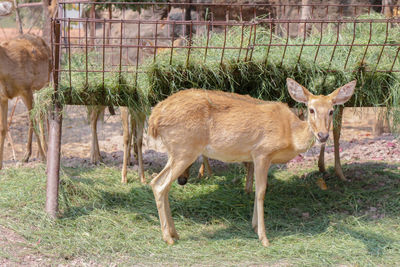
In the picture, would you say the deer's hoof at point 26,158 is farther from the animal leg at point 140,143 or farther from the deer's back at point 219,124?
the deer's back at point 219,124

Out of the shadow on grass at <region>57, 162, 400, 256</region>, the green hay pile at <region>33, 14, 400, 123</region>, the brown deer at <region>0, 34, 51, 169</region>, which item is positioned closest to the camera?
the green hay pile at <region>33, 14, 400, 123</region>

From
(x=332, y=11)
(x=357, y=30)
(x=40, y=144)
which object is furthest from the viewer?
(x=332, y=11)

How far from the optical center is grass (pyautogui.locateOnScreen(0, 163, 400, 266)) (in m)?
5.72

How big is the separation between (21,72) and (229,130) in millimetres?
4870

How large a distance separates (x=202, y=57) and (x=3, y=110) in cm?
440

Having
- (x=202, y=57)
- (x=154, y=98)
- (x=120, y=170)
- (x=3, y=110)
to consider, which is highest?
(x=202, y=57)

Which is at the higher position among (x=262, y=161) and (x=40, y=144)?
(x=262, y=161)

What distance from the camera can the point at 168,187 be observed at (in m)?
6.20

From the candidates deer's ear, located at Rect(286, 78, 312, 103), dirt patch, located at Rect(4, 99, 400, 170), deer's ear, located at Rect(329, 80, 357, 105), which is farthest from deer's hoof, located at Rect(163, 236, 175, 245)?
dirt patch, located at Rect(4, 99, 400, 170)

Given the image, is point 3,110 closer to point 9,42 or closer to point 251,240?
point 9,42

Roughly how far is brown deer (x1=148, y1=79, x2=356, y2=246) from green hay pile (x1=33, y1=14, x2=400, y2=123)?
0.37m

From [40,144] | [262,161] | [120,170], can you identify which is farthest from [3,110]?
A: [262,161]

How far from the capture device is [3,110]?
30.7ft

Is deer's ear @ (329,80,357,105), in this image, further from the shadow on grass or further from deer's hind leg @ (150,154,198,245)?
deer's hind leg @ (150,154,198,245)
